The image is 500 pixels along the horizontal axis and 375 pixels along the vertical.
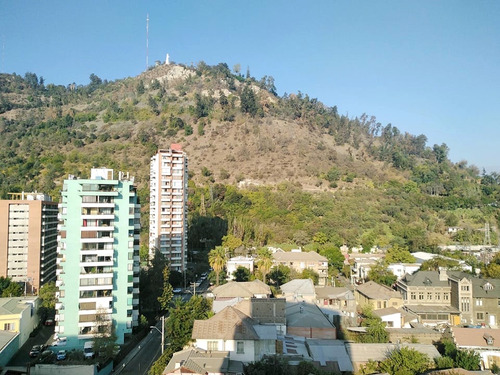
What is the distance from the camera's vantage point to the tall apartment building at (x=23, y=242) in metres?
42.0

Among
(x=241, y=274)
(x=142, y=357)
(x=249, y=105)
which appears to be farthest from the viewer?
(x=249, y=105)

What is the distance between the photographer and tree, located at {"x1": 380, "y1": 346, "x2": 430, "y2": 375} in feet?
76.1

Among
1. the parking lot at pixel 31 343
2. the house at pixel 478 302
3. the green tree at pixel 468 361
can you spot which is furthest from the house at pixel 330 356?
the parking lot at pixel 31 343

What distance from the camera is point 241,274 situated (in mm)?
47156

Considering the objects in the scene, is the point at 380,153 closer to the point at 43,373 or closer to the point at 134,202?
the point at 134,202

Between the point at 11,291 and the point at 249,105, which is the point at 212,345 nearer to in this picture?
the point at 11,291

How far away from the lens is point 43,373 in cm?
2223

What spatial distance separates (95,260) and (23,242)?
17426 mm

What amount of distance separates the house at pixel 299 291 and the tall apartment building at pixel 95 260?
46.1ft

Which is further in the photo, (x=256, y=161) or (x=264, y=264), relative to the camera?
(x=256, y=161)

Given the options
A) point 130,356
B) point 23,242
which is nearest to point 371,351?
point 130,356

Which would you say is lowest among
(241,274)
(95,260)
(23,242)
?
(241,274)

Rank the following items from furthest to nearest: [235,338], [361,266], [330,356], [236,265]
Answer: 1. [361,266]
2. [236,265]
3. [330,356]
4. [235,338]

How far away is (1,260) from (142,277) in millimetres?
15996
